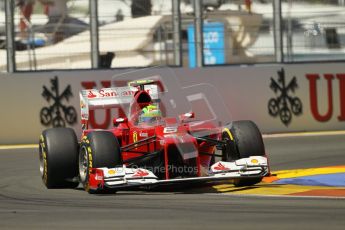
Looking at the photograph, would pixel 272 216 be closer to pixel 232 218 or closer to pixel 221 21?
pixel 232 218

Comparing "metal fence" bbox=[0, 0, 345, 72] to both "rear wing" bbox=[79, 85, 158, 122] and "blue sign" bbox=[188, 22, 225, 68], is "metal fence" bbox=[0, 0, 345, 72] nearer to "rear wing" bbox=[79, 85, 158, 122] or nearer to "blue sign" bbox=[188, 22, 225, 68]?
"blue sign" bbox=[188, 22, 225, 68]

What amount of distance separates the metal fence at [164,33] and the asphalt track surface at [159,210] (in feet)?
22.4

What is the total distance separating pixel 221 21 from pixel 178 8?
101cm

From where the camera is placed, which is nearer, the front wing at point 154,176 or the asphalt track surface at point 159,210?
the asphalt track surface at point 159,210

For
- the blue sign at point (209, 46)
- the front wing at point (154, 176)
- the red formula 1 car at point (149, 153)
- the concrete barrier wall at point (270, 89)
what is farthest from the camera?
the blue sign at point (209, 46)

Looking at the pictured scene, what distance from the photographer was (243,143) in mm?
11602

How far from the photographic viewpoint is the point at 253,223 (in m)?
8.59

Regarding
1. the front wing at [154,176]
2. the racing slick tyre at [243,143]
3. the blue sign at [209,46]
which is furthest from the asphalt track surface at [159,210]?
the blue sign at [209,46]

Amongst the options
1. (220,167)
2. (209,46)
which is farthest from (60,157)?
(209,46)

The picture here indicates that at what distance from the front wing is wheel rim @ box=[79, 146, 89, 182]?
0.97 ft

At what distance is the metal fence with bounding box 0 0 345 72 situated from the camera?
19.8 m

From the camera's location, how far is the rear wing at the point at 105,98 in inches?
513

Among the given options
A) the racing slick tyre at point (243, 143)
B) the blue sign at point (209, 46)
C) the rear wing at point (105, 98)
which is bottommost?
the racing slick tyre at point (243, 143)

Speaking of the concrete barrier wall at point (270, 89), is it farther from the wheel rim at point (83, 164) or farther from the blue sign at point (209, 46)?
the wheel rim at point (83, 164)
